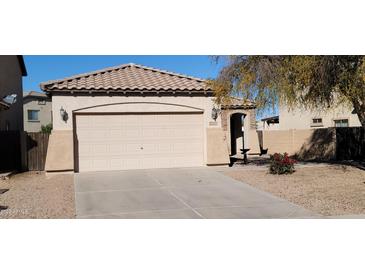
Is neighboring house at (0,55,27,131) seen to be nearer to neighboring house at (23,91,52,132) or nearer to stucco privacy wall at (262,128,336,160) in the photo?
stucco privacy wall at (262,128,336,160)

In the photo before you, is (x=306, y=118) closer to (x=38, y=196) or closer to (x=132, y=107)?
(x=132, y=107)

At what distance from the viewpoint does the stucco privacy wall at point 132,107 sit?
15438mm

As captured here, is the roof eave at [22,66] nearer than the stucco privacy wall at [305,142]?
No

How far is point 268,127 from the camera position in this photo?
42125 millimetres

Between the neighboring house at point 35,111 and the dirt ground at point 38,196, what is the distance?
29.3 metres

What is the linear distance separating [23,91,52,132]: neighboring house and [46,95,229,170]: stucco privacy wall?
29.6 m

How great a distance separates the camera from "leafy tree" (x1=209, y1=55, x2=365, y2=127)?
12.5m

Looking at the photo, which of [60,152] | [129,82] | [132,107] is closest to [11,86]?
[60,152]

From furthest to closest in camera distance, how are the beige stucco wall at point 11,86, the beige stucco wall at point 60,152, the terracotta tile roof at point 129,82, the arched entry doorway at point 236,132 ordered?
the arched entry doorway at point 236,132 → the beige stucco wall at point 11,86 → the terracotta tile roof at point 129,82 → the beige stucco wall at point 60,152

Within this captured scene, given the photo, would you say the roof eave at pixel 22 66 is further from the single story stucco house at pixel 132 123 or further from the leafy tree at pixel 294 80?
the leafy tree at pixel 294 80

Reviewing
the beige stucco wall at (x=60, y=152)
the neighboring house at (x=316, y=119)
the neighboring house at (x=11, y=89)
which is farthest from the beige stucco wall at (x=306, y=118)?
the neighboring house at (x=11, y=89)

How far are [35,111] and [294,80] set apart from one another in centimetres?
3615
